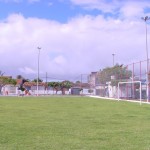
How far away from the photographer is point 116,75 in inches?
2452

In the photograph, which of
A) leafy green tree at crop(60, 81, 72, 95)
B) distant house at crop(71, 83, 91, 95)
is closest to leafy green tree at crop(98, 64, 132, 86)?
distant house at crop(71, 83, 91, 95)

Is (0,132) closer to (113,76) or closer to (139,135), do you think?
(139,135)

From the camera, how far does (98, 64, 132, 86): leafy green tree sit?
57500 millimetres

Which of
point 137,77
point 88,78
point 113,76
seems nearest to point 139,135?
point 137,77

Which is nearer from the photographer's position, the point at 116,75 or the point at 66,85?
the point at 116,75

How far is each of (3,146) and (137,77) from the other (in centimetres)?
4182

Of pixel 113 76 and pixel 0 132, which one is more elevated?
pixel 113 76

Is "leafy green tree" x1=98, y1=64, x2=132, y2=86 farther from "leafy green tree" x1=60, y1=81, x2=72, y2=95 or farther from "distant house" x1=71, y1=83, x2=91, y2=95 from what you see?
"leafy green tree" x1=60, y1=81, x2=72, y2=95

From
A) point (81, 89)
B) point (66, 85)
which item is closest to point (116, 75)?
point (81, 89)

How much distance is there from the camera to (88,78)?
81.9 metres

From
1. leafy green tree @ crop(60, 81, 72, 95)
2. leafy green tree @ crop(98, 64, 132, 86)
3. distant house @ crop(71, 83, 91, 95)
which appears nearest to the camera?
leafy green tree @ crop(98, 64, 132, 86)

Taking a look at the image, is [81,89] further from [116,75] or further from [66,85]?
[66,85]

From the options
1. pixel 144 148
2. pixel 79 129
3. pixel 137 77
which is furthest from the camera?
pixel 137 77

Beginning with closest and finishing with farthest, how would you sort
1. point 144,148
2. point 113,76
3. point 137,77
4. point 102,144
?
point 144,148 → point 102,144 → point 137,77 → point 113,76
